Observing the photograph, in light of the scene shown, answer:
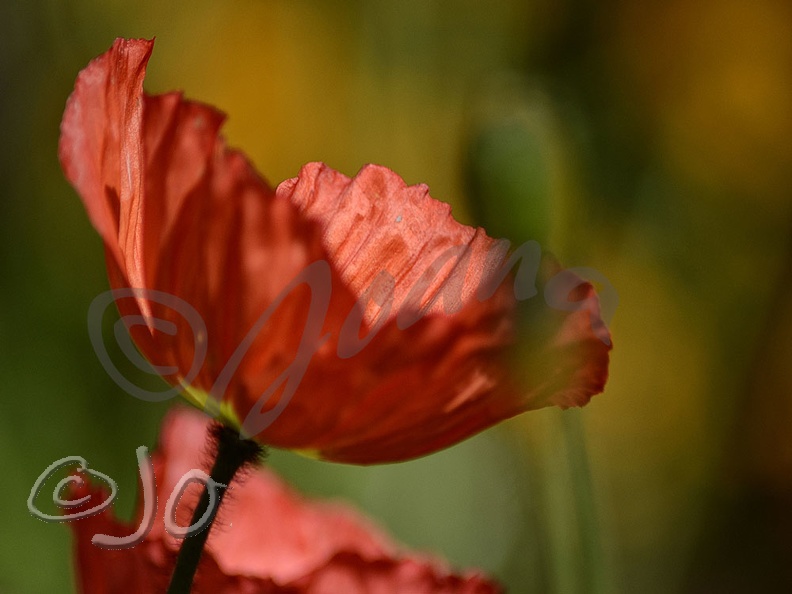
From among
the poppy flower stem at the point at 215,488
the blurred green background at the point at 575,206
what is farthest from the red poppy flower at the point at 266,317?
the blurred green background at the point at 575,206

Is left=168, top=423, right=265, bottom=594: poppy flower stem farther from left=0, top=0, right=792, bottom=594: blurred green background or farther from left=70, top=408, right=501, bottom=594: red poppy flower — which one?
left=0, top=0, right=792, bottom=594: blurred green background

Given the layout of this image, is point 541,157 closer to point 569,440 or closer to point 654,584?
point 569,440

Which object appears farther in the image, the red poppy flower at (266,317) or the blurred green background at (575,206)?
the blurred green background at (575,206)

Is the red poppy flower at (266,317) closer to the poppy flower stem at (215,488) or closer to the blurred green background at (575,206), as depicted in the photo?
the poppy flower stem at (215,488)

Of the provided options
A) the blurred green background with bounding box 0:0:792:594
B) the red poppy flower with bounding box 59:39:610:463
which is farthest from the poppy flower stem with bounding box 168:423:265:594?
the blurred green background with bounding box 0:0:792:594

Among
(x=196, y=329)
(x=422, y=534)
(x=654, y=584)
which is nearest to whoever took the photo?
(x=196, y=329)

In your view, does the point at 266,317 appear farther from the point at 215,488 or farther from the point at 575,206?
the point at 575,206

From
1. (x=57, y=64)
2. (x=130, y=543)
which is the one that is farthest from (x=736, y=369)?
(x=130, y=543)

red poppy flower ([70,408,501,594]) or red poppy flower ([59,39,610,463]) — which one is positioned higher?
red poppy flower ([59,39,610,463])
